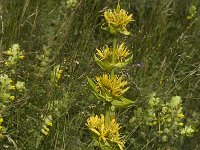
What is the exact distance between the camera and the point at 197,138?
2.14 meters

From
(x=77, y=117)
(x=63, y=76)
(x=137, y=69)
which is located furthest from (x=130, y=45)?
(x=77, y=117)

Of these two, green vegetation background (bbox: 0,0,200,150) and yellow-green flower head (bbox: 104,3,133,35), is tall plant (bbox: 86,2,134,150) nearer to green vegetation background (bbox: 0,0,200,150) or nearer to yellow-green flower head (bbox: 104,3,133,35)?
yellow-green flower head (bbox: 104,3,133,35)

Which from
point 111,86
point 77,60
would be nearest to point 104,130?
point 111,86

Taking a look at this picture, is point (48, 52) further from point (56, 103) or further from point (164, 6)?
point (164, 6)

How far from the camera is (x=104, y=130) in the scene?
1.28 m

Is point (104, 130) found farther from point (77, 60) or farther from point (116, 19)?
point (77, 60)

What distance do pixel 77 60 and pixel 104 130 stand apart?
2.93 feet

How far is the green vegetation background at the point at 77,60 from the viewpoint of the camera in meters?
1.88

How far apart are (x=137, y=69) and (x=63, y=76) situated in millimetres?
520

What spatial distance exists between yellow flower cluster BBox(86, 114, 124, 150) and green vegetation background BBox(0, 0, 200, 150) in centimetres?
42

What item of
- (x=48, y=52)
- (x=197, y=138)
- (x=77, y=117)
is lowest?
(x=197, y=138)

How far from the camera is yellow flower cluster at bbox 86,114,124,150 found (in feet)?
4.17

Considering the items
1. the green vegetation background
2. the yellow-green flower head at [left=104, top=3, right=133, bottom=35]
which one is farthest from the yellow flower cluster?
the green vegetation background

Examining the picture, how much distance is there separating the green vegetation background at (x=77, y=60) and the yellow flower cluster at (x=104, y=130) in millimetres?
416
